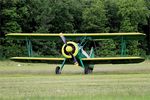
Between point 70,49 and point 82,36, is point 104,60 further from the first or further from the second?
point 82,36

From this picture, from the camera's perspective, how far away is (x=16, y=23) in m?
55.4

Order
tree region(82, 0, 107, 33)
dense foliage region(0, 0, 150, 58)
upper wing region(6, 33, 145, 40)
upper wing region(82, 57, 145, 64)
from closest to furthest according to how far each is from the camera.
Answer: upper wing region(82, 57, 145, 64) → upper wing region(6, 33, 145, 40) → dense foliage region(0, 0, 150, 58) → tree region(82, 0, 107, 33)

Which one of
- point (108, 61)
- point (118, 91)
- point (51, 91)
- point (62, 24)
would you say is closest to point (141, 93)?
point (118, 91)

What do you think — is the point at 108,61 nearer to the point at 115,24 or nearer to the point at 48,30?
the point at 48,30

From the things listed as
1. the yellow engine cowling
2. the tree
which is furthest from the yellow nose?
the tree

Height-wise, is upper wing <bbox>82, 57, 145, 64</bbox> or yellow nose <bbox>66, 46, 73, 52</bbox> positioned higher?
yellow nose <bbox>66, 46, 73, 52</bbox>

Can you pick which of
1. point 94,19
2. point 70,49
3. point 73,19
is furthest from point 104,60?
point 73,19

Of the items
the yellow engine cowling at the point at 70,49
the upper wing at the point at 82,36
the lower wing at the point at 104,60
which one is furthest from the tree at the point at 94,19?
the yellow engine cowling at the point at 70,49

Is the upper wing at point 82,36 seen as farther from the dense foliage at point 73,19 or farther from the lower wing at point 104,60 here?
the dense foliage at point 73,19

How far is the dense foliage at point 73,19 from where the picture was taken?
181 feet

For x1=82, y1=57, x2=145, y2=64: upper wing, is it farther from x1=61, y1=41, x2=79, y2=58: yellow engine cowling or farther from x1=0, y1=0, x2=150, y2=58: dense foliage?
x1=0, y1=0, x2=150, y2=58: dense foliage

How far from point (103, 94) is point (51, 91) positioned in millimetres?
1789

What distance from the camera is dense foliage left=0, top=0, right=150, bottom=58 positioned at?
181ft

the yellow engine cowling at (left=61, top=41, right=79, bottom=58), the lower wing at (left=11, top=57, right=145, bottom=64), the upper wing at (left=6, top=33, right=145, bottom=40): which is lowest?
the lower wing at (left=11, top=57, right=145, bottom=64)
